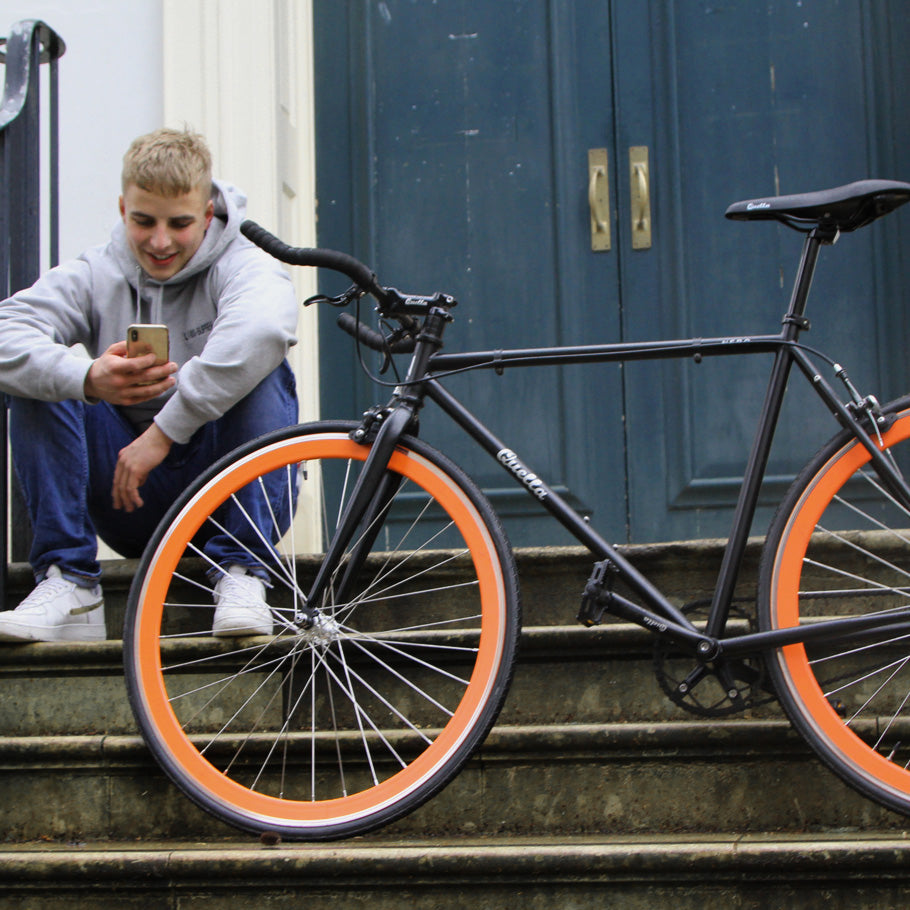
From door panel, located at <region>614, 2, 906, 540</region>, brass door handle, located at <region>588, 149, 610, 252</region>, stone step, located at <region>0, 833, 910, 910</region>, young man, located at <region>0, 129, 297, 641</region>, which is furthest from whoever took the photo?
brass door handle, located at <region>588, 149, 610, 252</region>

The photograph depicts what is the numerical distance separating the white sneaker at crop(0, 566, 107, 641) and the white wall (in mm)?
1338

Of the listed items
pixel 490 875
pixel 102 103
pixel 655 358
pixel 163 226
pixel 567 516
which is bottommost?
pixel 490 875

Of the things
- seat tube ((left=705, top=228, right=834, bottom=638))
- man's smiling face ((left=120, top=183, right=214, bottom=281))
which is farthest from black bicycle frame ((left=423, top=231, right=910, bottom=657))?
man's smiling face ((left=120, top=183, right=214, bottom=281))

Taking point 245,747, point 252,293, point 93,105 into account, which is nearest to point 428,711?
point 245,747

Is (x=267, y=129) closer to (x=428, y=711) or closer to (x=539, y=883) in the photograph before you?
(x=428, y=711)

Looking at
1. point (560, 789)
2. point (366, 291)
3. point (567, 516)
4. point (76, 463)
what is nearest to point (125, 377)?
point (76, 463)

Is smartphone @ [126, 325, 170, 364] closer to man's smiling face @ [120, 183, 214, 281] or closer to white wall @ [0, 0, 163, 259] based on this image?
man's smiling face @ [120, 183, 214, 281]

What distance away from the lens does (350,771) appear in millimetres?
2084

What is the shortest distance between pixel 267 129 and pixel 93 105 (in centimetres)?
54

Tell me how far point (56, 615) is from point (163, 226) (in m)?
0.81

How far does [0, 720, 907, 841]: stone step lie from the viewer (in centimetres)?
194

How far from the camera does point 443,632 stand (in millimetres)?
2203

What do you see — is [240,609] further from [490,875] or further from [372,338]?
[490,875]

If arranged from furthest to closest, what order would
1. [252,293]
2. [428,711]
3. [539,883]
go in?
1. [252,293]
2. [428,711]
3. [539,883]
